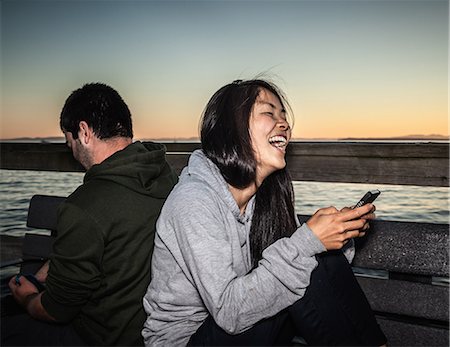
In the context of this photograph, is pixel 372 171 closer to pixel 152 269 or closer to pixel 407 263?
pixel 407 263

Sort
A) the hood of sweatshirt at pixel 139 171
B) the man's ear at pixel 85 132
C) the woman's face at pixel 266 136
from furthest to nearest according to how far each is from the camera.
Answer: the man's ear at pixel 85 132 < the woman's face at pixel 266 136 < the hood of sweatshirt at pixel 139 171

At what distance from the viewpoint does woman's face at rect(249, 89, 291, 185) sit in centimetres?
203

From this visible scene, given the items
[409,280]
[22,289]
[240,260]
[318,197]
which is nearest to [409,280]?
[409,280]

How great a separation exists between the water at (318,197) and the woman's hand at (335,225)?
1.06m

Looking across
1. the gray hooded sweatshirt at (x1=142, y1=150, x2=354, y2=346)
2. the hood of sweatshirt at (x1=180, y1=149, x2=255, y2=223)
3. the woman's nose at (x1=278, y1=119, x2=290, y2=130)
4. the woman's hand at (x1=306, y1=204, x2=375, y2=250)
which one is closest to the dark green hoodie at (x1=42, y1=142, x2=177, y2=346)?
the gray hooded sweatshirt at (x1=142, y1=150, x2=354, y2=346)

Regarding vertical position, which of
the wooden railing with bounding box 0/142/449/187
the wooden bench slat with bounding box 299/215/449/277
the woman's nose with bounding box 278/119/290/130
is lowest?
the wooden bench slat with bounding box 299/215/449/277

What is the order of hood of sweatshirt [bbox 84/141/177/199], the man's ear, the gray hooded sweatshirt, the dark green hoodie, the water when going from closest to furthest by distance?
the gray hooded sweatshirt, the dark green hoodie, hood of sweatshirt [bbox 84/141/177/199], the man's ear, the water

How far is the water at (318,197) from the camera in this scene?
3.14 m

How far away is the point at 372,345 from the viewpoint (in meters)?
1.79

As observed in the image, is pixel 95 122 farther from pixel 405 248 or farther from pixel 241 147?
pixel 405 248

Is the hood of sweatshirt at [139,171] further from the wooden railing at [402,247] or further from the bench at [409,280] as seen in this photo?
the bench at [409,280]

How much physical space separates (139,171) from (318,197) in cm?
176

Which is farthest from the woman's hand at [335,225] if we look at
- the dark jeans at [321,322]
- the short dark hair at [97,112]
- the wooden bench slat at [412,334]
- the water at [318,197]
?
the short dark hair at [97,112]

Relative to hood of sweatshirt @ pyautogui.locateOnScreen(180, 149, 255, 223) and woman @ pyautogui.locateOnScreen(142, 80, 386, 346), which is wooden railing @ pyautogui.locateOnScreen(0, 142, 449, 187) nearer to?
woman @ pyautogui.locateOnScreen(142, 80, 386, 346)
